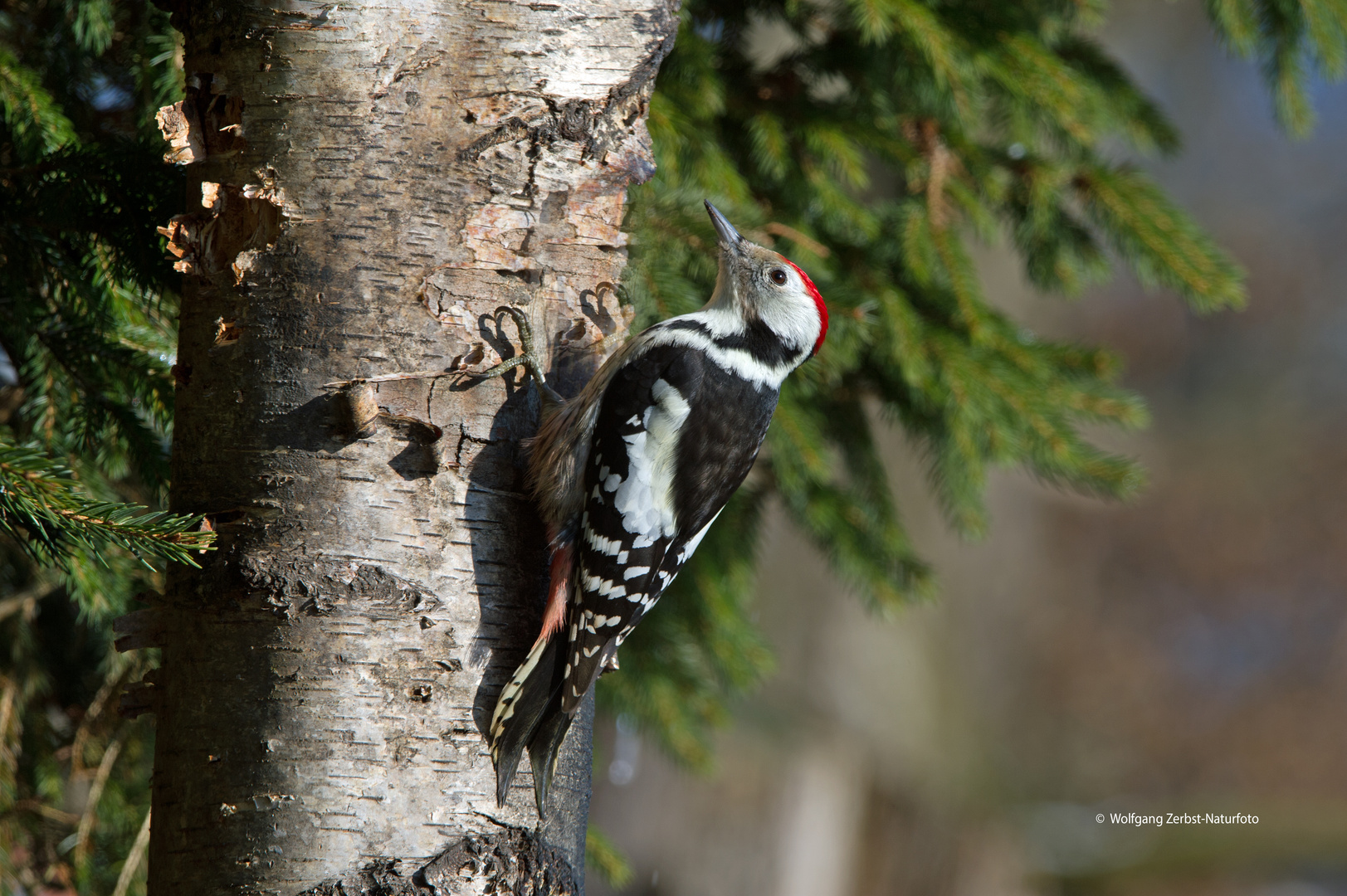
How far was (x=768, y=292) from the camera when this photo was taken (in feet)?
7.49

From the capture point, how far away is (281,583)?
1436 mm

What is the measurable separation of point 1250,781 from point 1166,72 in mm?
7298

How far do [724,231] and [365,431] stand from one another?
3.34ft

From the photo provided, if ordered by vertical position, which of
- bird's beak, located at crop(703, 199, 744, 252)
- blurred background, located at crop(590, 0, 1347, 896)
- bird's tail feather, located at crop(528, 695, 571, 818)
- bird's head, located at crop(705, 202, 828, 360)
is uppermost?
bird's beak, located at crop(703, 199, 744, 252)

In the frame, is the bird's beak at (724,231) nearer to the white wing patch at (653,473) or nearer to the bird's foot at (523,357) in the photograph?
the white wing patch at (653,473)

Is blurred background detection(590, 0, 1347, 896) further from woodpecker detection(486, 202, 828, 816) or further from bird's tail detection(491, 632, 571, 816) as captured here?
bird's tail detection(491, 632, 571, 816)

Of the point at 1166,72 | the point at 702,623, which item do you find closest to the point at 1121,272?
the point at 1166,72

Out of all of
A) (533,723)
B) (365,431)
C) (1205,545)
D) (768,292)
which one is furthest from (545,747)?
(1205,545)

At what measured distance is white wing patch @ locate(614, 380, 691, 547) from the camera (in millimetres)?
1898

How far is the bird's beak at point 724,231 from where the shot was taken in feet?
7.13
